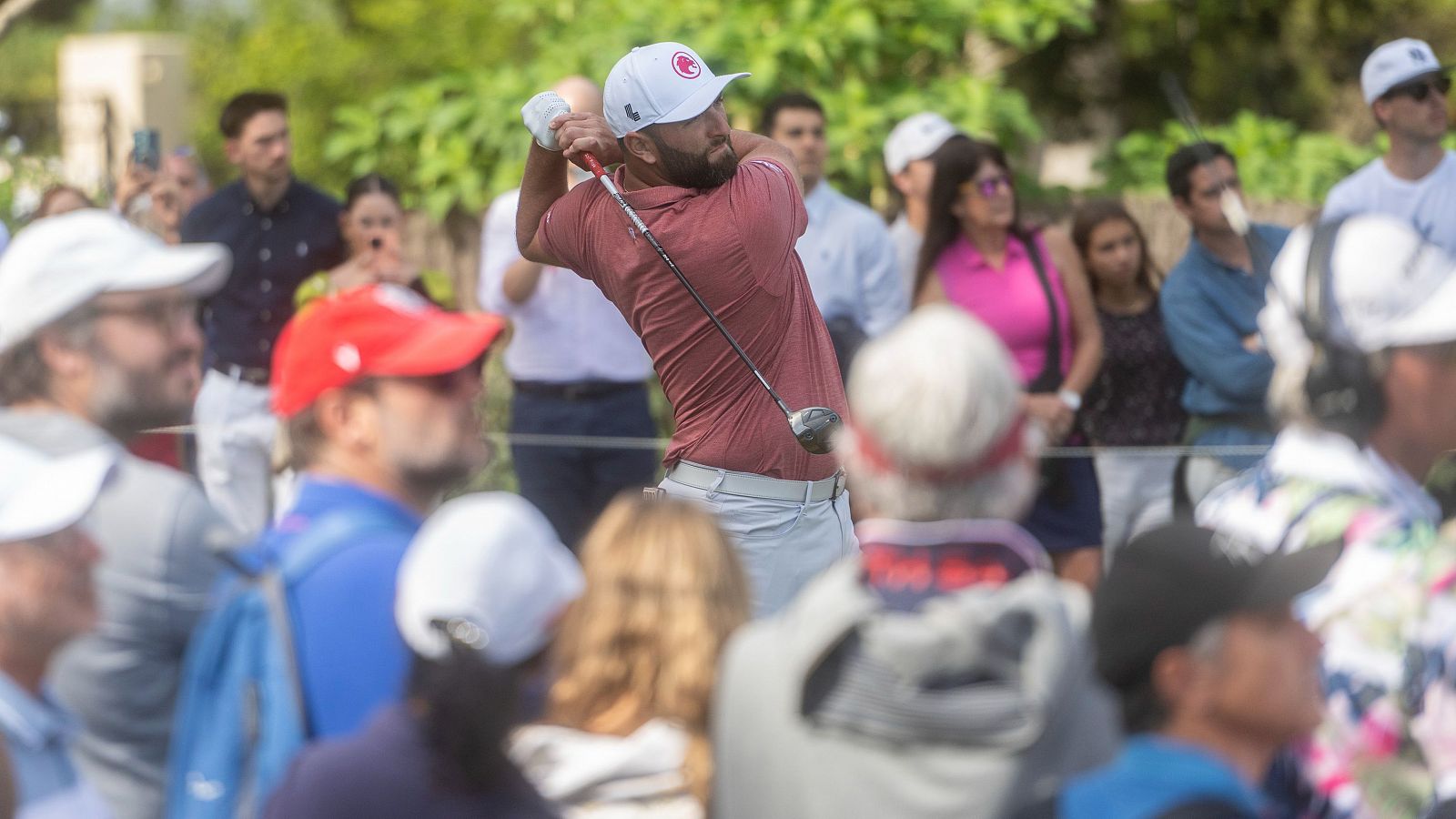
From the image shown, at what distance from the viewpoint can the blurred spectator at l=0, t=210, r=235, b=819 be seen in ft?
9.38

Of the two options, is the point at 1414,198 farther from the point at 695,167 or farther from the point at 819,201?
the point at 695,167

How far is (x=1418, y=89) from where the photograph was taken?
6598mm

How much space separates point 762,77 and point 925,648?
23.1 ft

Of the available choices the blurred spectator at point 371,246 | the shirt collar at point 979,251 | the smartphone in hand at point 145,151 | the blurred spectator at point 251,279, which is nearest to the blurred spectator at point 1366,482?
the shirt collar at point 979,251

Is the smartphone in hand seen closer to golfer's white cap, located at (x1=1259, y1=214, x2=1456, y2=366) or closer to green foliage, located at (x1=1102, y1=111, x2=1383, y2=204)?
green foliage, located at (x1=1102, y1=111, x2=1383, y2=204)

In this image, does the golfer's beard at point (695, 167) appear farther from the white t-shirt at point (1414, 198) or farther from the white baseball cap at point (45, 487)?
the white t-shirt at point (1414, 198)

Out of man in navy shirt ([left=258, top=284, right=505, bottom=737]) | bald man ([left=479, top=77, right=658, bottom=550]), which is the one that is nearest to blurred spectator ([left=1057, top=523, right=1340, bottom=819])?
man in navy shirt ([left=258, top=284, right=505, bottom=737])

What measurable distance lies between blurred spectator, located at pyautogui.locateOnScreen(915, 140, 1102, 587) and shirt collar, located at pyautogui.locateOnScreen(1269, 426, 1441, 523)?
3539 mm

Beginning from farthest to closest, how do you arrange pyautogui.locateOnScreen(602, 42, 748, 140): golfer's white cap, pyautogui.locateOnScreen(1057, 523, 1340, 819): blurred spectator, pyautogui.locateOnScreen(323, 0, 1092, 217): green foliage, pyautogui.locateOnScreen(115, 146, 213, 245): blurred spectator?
pyautogui.locateOnScreen(323, 0, 1092, 217): green foliage, pyautogui.locateOnScreen(115, 146, 213, 245): blurred spectator, pyautogui.locateOnScreen(602, 42, 748, 140): golfer's white cap, pyautogui.locateOnScreen(1057, 523, 1340, 819): blurred spectator

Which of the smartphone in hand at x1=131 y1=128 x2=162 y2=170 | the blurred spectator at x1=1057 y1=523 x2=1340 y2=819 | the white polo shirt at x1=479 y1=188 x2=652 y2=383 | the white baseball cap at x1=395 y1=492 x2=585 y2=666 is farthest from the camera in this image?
the smartphone in hand at x1=131 y1=128 x2=162 y2=170

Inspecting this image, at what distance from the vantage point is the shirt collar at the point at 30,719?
260 cm

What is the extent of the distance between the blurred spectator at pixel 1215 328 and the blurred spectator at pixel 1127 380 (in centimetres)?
15

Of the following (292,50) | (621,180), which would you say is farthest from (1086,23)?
(292,50)

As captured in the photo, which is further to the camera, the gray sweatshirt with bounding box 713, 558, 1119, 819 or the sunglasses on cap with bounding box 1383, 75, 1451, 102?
the sunglasses on cap with bounding box 1383, 75, 1451, 102
